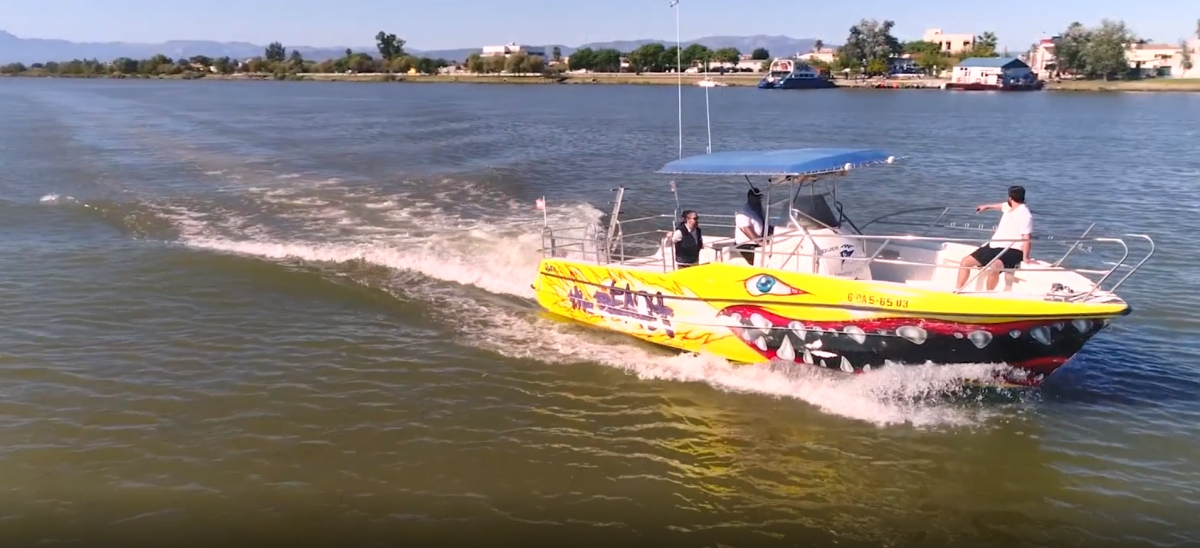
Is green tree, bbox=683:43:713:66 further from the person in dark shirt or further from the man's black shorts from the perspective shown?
the man's black shorts

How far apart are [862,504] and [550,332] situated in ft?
20.2

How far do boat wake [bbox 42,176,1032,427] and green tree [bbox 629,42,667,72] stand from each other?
448 feet

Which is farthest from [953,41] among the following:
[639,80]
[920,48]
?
[639,80]

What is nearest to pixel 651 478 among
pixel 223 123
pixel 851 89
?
pixel 223 123

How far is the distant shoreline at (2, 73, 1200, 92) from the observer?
104500 mm

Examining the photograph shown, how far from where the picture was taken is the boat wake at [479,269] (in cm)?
1055

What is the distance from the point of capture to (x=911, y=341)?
10.2 m

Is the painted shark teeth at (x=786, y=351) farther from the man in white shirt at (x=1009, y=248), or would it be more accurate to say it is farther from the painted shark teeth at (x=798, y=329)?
the man in white shirt at (x=1009, y=248)

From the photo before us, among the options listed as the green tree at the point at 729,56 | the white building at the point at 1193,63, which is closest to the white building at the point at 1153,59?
the white building at the point at 1193,63

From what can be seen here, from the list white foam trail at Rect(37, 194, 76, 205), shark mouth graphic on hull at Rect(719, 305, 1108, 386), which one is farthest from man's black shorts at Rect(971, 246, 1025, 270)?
white foam trail at Rect(37, 194, 76, 205)

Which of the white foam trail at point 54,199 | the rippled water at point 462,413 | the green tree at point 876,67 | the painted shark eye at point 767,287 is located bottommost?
the rippled water at point 462,413

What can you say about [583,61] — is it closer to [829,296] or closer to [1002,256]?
[829,296]

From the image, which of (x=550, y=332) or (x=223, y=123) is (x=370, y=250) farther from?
(x=223, y=123)

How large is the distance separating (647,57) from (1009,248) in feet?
503
